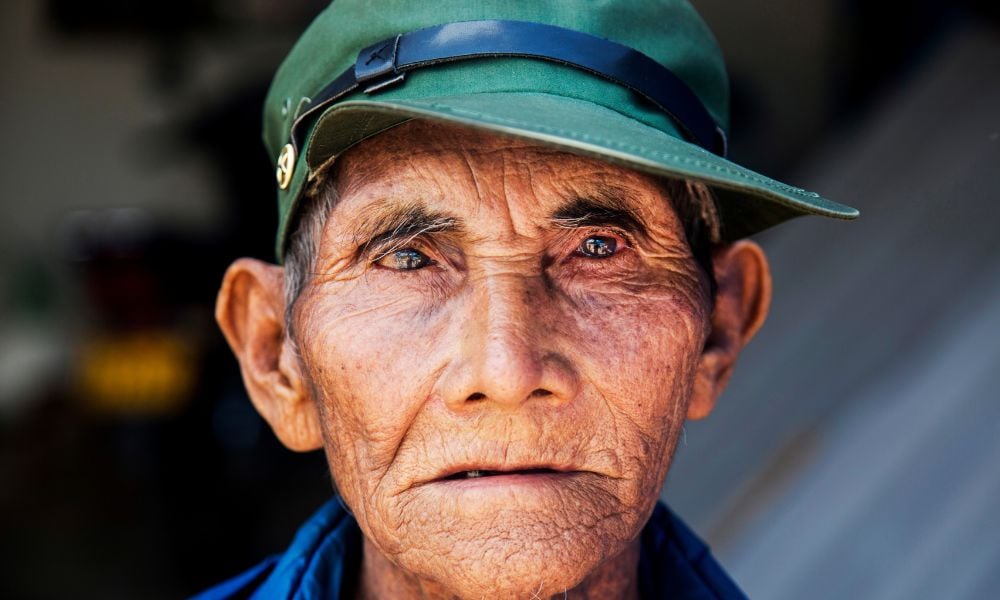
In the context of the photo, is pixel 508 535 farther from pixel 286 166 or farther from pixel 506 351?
pixel 286 166

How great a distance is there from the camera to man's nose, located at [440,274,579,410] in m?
1.43

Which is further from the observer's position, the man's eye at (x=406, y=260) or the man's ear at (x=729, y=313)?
the man's ear at (x=729, y=313)

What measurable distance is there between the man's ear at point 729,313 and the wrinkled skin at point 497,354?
115 millimetres

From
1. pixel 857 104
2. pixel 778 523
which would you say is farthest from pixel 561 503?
pixel 857 104

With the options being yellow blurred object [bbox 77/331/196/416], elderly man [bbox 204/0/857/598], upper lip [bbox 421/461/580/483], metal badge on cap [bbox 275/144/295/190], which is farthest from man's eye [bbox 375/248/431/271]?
yellow blurred object [bbox 77/331/196/416]

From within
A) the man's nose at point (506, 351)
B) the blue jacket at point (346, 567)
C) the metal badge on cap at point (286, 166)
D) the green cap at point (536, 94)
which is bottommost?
the blue jacket at point (346, 567)

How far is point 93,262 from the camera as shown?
6008 mm

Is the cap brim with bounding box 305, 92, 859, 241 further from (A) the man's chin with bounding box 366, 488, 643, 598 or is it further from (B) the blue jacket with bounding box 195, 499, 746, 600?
(B) the blue jacket with bounding box 195, 499, 746, 600

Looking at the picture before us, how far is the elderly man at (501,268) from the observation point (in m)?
1.47

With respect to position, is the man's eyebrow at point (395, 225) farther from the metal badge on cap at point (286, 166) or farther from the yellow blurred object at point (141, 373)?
the yellow blurred object at point (141, 373)

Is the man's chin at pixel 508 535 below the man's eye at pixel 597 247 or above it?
below

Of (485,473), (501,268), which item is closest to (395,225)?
(501,268)

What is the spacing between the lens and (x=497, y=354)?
144cm

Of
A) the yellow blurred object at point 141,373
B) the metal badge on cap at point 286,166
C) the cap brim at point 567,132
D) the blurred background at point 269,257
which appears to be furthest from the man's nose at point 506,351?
the yellow blurred object at point 141,373
